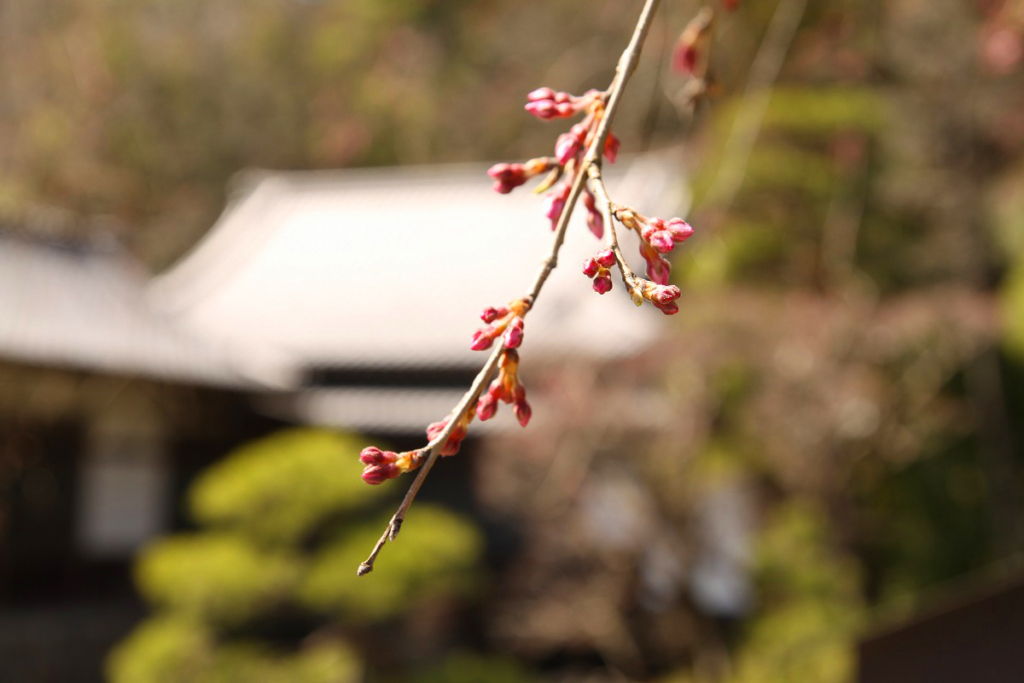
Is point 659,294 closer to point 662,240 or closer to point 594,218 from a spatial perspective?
point 662,240

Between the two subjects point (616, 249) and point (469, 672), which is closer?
point (616, 249)

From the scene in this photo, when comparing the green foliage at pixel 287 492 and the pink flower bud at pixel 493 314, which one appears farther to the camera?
the green foliage at pixel 287 492

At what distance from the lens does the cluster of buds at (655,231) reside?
700 mm

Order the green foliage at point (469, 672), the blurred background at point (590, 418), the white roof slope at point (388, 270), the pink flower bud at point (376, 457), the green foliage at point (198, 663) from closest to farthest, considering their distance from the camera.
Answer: the pink flower bud at point (376, 457) < the green foliage at point (198, 663) < the blurred background at point (590, 418) < the green foliage at point (469, 672) < the white roof slope at point (388, 270)

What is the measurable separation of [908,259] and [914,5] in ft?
6.98

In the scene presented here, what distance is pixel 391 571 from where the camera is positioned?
5395 millimetres

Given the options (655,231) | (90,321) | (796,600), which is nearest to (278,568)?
(796,600)

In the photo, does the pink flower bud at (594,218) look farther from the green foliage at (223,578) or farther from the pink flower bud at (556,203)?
the green foliage at (223,578)

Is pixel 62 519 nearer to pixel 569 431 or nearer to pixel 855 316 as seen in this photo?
pixel 569 431

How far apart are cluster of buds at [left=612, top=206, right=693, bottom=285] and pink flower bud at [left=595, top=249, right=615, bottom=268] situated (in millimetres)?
32

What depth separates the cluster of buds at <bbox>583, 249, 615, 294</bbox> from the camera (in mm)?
671

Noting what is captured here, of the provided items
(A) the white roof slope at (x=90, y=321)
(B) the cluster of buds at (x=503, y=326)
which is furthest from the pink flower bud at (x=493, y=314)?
(A) the white roof slope at (x=90, y=321)

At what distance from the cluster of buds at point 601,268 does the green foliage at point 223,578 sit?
4819 mm

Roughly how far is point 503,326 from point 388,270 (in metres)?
9.33
